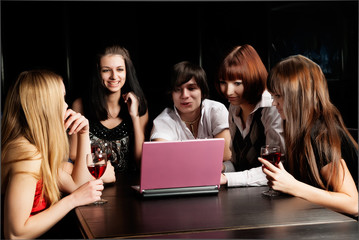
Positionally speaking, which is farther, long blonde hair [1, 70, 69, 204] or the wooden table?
long blonde hair [1, 70, 69, 204]

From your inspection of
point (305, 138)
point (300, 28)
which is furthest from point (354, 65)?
point (305, 138)

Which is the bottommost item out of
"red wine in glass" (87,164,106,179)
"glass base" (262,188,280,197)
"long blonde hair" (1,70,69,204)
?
"glass base" (262,188,280,197)

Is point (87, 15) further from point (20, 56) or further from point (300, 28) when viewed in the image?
point (300, 28)

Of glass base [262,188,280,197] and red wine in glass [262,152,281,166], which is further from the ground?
red wine in glass [262,152,281,166]

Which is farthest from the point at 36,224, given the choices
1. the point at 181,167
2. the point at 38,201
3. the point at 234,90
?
the point at 234,90

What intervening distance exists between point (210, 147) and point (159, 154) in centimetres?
20

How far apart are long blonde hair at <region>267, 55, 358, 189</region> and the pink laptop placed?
0.41 meters

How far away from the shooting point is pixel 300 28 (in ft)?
13.7

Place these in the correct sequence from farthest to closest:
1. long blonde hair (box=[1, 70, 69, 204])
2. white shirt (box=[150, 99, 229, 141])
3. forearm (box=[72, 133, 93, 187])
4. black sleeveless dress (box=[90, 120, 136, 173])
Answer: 1. white shirt (box=[150, 99, 229, 141])
2. black sleeveless dress (box=[90, 120, 136, 173])
3. forearm (box=[72, 133, 93, 187])
4. long blonde hair (box=[1, 70, 69, 204])

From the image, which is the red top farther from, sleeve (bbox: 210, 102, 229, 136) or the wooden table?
Result: sleeve (bbox: 210, 102, 229, 136)

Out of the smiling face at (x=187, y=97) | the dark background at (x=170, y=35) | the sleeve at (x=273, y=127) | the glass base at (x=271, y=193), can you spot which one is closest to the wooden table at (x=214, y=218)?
the glass base at (x=271, y=193)

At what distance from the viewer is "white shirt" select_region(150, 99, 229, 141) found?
291 cm

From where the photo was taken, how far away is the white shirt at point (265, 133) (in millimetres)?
1825

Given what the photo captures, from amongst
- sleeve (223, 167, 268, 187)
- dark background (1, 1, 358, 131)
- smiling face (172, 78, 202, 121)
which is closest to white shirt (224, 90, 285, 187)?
sleeve (223, 167, 268, 187)
